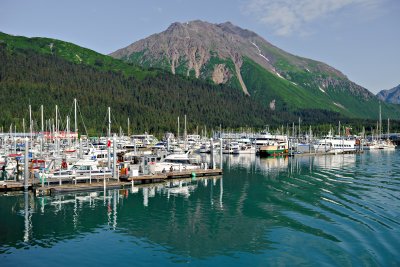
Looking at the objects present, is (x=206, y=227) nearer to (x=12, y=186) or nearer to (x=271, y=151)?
(x=12, y=186)

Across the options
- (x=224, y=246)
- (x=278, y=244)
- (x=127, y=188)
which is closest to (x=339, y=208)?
(x=278, y=244)

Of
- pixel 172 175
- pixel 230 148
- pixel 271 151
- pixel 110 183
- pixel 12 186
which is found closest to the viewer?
pixel 12 186

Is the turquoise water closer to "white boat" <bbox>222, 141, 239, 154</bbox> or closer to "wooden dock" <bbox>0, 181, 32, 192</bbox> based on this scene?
"wooden dock" <bbox>0, 181, 32, 192</bbox>

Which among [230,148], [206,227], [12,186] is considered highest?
[230,148]

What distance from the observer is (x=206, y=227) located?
42.8 metres

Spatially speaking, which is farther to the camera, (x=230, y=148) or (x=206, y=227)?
(x=230, y=148)

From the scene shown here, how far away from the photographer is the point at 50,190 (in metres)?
58.8

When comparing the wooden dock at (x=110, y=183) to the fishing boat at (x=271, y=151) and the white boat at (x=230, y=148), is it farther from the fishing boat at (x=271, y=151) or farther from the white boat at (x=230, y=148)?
the white boat at (x=230, y=148)

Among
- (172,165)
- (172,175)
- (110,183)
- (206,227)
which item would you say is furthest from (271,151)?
(206,227)

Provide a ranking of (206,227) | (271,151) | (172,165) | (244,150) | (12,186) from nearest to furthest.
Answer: (206,227) < (12,186) < (172,165) < (271,151) < (244,150)

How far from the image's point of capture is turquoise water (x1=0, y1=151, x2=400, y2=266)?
33.8 meters

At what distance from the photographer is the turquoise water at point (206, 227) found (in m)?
33.8

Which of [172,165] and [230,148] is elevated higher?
[230,148]

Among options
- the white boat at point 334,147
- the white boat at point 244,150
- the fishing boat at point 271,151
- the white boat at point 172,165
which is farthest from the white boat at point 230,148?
the white boat at point 172,165
